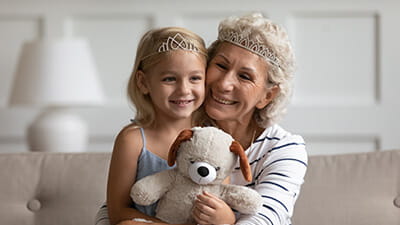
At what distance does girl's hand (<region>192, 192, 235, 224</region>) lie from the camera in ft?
4.26

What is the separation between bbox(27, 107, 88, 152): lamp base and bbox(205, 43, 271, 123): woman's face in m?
1.47

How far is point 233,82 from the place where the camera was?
1525 millimetres

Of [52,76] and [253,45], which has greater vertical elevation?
[52,76]

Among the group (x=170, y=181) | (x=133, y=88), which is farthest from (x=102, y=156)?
(x=170, y=181)

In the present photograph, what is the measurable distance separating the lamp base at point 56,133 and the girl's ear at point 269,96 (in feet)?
4.82

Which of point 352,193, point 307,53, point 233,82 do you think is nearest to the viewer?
point 233,82

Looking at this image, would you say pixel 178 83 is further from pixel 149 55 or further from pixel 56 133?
pixel 56 133

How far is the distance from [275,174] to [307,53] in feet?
5.63

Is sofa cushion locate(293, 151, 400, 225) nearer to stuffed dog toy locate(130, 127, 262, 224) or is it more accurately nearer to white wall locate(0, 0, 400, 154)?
stuffed dog toy locate(130, 127, 262, 224)

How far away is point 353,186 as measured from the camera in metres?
1.88

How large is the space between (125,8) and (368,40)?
3.93 feet

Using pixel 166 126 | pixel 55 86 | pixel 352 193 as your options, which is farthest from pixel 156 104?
pixel 55 86

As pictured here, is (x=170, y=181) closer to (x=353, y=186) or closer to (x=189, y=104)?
(x=189, y=104)

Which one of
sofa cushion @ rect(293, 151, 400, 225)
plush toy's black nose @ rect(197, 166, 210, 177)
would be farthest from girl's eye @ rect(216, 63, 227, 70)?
sofa cushion @ rect(293, 151, 400, 225)
